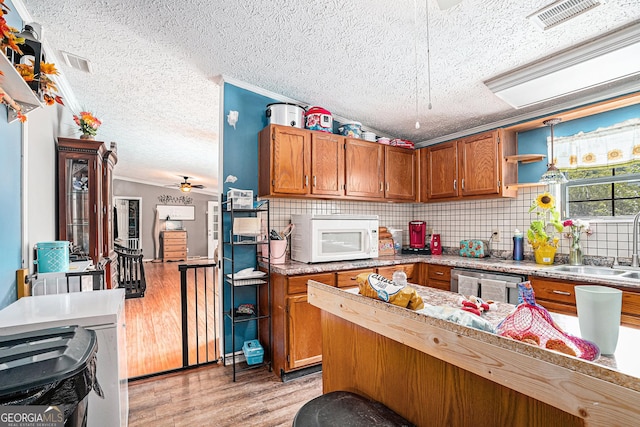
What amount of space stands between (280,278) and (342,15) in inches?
77.7

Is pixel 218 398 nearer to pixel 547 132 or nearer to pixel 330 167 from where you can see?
pixel 330 167

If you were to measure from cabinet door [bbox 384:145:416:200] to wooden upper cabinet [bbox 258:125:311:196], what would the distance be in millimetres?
1081

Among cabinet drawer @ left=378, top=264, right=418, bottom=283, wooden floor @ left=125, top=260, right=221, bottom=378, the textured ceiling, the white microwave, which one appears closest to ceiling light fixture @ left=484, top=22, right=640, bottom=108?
the textured ceiling

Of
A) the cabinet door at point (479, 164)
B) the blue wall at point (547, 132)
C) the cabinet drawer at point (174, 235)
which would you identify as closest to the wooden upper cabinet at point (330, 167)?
the cabinet door at point (479, 164)

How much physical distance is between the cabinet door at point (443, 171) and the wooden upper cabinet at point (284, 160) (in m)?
1.65

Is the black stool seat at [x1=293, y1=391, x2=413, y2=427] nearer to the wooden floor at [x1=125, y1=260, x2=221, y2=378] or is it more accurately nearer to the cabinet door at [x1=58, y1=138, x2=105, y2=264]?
the wooden floor at [x1=125, y1=260, x2=221, y2=378]

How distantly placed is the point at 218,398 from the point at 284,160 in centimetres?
198

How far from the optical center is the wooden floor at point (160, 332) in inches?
109

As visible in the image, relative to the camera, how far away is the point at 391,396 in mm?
1184

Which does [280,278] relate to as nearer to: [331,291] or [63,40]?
[331,291]

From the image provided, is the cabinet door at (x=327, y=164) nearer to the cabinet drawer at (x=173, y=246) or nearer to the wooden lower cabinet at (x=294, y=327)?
the wooden lower cabinet at (x=294, y=327)

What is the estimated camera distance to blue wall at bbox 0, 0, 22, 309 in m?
1.58

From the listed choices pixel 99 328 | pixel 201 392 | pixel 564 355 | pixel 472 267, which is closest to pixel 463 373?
pixel 564 355

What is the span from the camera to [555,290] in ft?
7.74
